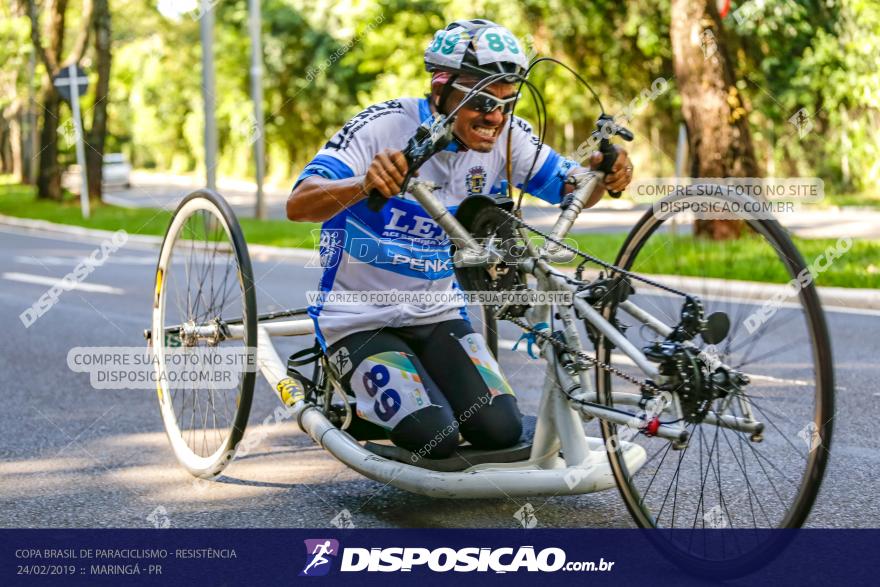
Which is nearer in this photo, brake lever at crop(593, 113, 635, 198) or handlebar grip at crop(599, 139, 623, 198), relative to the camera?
brake lever at crop(593, 113, 635, 198)

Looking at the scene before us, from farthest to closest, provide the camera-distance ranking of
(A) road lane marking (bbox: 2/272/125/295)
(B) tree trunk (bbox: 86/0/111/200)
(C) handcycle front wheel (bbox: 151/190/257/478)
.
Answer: (B) tree trunk (bbox: 86/0/111/200), (A) road lane marking (bbox: 2/272/125/295), (C) handcycle front wheel (bbox: 151/190/257/478)

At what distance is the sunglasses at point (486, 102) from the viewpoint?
13.1 ft

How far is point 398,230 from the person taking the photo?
4.38 metres

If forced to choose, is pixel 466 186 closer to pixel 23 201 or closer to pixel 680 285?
pixel 680 285

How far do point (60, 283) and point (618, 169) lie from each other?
10.1 m

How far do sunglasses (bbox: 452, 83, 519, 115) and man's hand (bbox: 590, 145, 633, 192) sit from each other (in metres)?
0.31

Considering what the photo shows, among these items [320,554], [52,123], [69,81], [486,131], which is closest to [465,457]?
[320,554]

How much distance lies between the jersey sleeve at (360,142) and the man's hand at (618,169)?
678mm

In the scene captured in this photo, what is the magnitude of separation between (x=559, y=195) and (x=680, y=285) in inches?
29.7

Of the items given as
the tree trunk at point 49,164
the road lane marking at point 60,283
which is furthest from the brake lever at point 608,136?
the tree trunk at point 49,164

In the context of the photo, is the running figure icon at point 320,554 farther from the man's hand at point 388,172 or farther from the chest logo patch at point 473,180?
the chest logo patch at point 473,180

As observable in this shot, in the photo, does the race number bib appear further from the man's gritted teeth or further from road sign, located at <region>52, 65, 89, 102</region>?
road sign, located at <region>52, 65, 89, 102</region>

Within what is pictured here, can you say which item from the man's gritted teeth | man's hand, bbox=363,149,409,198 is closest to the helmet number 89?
the man's gritted teeth

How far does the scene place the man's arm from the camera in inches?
145
